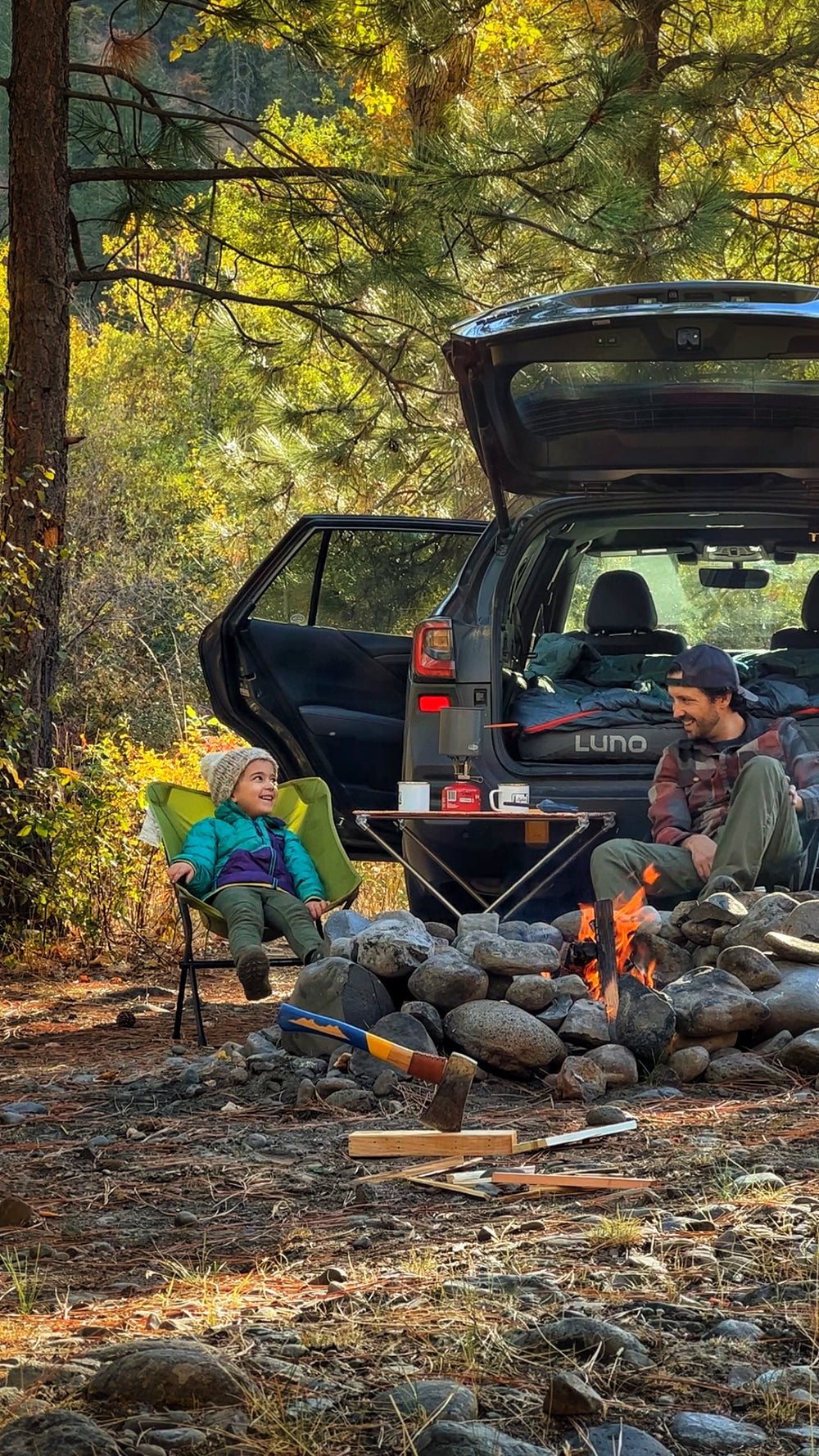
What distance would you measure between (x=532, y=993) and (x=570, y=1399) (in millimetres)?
2312

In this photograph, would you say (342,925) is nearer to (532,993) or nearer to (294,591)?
(532,993)

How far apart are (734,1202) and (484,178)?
17.6ft

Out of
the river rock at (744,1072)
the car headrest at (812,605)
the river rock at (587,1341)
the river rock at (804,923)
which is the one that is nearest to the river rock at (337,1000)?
the river rock at (744,1072)

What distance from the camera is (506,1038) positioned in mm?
4180

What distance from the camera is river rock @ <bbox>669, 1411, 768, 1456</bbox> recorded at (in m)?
1.95

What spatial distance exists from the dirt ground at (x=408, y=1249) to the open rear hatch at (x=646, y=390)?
221cm

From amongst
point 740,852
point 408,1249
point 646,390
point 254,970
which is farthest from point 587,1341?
point 646,390

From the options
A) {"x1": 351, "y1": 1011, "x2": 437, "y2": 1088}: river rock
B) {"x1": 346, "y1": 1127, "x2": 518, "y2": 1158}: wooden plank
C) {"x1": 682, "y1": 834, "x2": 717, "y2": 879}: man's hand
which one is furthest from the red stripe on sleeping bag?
{"x1": 346, "y1": 1127, "x2": 518, "y2": 1158}: wooden plank

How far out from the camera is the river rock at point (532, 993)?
14.2ft

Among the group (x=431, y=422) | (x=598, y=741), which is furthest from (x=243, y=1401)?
(x=431, y=422)

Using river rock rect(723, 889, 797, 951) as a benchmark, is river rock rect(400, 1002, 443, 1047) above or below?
below

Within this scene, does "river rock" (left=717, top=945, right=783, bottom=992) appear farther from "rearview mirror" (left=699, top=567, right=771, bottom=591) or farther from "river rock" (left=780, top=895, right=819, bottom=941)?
"rearview mirror" (left=699, top=567, right=771, bottom=591)

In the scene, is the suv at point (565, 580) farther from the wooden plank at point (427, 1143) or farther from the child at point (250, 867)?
→ the wooden plank at point (427, 1143)

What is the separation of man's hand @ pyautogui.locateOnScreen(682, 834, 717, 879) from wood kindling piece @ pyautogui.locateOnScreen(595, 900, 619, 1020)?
2.15 ft
